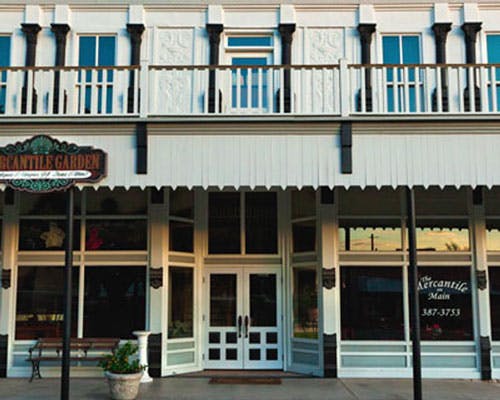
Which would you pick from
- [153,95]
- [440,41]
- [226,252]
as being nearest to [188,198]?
[226,252]

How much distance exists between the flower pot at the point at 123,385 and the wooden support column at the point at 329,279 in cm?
386

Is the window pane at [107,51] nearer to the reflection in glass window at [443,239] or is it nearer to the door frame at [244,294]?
the door frame at [244,294]

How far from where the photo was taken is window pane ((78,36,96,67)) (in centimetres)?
1234

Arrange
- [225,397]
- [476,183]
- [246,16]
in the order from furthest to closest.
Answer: [246,16] → [225,397] → [476,183]

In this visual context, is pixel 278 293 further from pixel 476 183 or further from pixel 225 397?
pixel 476 183

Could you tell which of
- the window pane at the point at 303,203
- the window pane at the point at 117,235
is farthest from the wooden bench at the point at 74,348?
the window pane at the point at 303,203

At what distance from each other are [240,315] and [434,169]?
5.32 meters

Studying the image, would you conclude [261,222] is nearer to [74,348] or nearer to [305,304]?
[305,304]

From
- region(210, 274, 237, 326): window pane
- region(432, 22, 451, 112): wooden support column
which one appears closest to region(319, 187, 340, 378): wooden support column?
region(210, 274, 237, 326): window pane

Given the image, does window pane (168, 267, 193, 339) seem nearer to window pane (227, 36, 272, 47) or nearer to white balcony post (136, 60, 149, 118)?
white balcony post (136, 60, 149, 118)

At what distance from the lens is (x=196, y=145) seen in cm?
895

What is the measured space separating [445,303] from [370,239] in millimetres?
1927

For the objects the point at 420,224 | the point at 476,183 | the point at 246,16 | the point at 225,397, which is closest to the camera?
the point at 476,183

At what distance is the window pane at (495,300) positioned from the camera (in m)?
11.2
